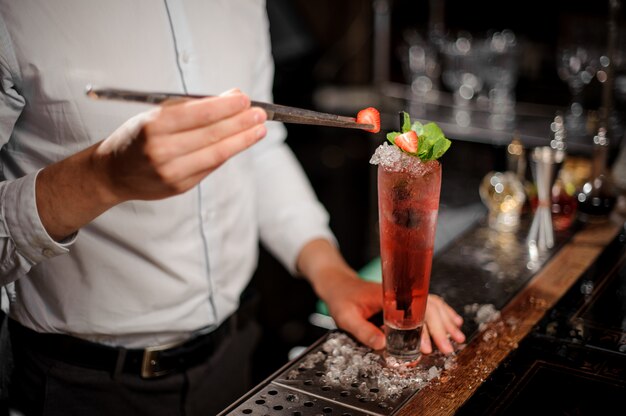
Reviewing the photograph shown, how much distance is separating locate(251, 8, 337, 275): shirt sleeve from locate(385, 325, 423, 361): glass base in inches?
21.7

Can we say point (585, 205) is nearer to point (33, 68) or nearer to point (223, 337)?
point (223, 337)

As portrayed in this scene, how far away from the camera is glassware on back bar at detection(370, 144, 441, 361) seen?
1.26m

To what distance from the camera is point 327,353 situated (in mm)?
1455

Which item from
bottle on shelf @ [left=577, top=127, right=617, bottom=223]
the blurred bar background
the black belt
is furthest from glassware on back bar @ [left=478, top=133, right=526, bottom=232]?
the black belt

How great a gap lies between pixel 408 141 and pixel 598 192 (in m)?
1.15

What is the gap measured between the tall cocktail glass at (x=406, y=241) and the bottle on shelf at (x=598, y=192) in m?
1.01

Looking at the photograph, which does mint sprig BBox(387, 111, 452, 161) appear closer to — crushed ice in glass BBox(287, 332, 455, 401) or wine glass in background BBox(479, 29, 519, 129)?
crushed ice in glass BBox(287, 332, 455, 401)

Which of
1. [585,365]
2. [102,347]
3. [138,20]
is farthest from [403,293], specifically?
[138,20]

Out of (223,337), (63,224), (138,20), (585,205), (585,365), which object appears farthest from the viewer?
(585,205)

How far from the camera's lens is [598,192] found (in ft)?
7.06

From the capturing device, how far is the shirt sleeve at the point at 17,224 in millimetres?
1267

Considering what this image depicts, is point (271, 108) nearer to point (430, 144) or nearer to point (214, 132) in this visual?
point (214, 132)

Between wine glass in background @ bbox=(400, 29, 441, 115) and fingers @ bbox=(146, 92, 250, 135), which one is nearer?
fingers @ bbox=(146, 92, 250, 135)

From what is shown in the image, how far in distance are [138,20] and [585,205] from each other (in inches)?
55.4
